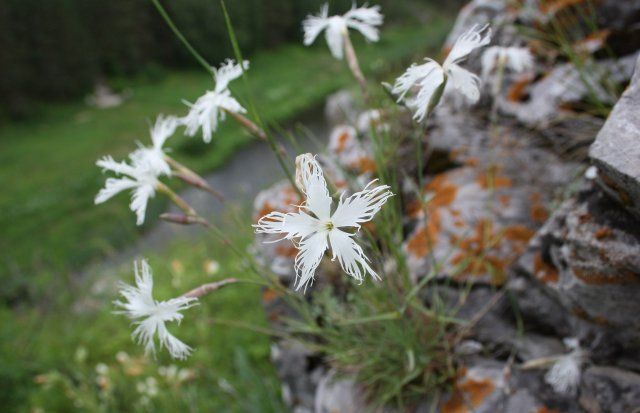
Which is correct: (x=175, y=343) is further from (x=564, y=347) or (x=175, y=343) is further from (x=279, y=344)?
(x=564, y=347)

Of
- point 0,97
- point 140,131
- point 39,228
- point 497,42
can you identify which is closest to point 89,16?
point 0,97

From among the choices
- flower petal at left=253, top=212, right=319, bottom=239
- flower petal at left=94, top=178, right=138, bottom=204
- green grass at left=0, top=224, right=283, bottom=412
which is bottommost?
green grass at left=0, top=224, right=283, bottom=412

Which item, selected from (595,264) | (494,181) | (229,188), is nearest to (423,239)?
(494,181)

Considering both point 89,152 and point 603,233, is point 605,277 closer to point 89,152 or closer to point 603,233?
point 603,233

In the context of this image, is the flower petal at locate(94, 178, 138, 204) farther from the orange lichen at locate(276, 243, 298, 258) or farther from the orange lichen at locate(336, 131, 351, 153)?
the orange lichen at locate(336, 131, 351, 153)

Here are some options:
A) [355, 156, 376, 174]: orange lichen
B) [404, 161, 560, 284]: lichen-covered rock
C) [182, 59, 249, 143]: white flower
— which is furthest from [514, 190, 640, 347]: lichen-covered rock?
[182, 59, 249, 143]: white flower

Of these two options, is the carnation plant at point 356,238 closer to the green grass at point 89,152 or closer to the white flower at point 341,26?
the white flower at point 341,26
